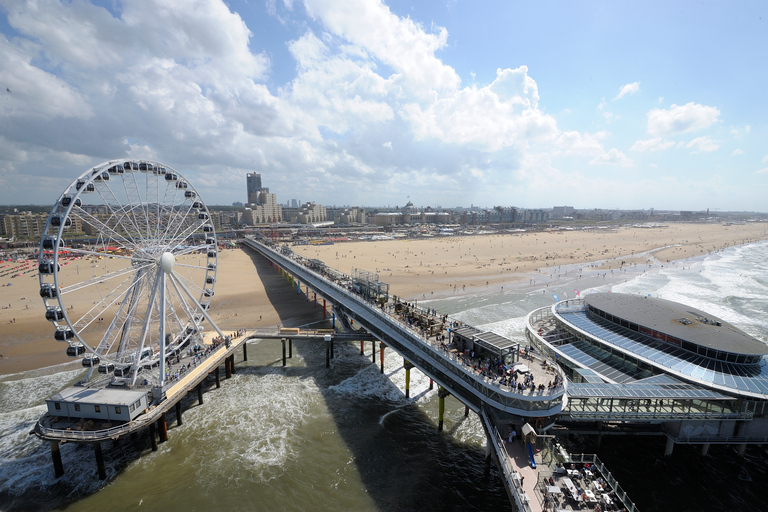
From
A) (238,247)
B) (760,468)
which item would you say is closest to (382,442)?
(760,468)

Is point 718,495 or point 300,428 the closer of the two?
point 718,495

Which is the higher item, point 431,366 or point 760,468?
point 431,366

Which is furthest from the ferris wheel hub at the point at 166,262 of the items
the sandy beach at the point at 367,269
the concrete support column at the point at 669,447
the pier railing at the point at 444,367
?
the concrete support column at the point at 669,447

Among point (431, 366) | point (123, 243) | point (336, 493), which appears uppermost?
point (123, 243)

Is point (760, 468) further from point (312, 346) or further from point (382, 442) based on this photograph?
point (312, 346)

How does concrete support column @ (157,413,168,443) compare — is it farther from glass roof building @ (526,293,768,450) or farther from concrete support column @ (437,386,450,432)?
glass roof building @ (526,293,768,450)

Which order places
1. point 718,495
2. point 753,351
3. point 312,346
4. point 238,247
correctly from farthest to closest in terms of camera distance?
point 238,247, point 312,346, point 753,351, point 718,495
